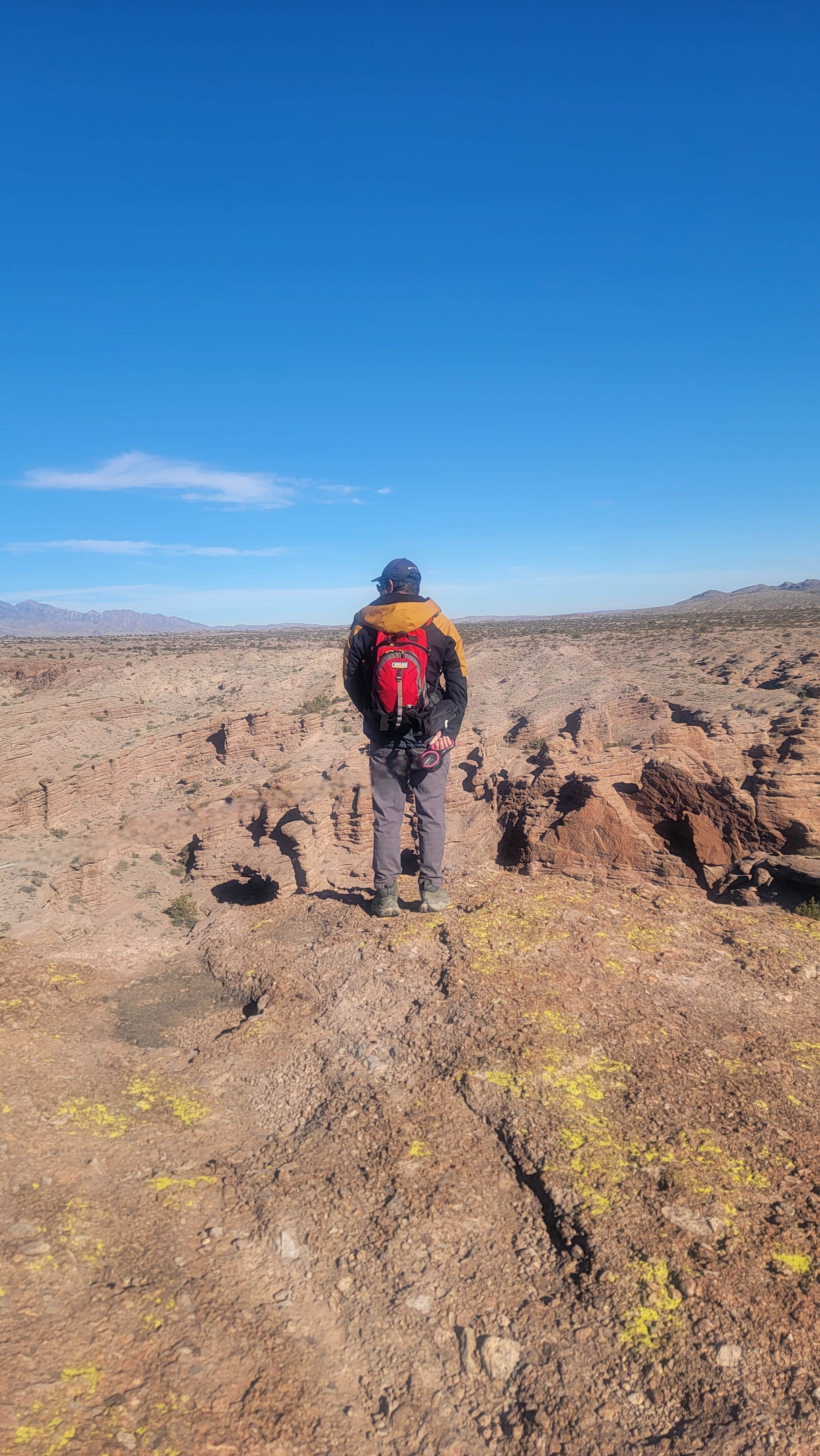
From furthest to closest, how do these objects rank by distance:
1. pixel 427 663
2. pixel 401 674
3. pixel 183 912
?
pixel 183 912
pixel 427 663
pixel 401 674

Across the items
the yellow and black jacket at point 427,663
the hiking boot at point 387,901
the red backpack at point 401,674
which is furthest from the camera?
the hiking boot at point 387,901

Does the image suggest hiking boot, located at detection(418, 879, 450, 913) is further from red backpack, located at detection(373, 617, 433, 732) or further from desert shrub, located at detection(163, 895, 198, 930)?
desert shrub, located at detection(163, 895, 198, 930)

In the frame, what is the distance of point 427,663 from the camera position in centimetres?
528

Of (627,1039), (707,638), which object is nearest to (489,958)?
(627,1039)

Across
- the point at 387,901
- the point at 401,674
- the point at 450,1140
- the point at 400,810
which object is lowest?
the point at 450,1140

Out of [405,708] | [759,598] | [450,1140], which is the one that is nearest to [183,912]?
[405,708]

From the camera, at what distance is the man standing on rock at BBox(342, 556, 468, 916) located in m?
5.20

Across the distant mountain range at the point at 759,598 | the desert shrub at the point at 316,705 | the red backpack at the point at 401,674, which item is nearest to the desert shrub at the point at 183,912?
the red backpack at the point at 401,674

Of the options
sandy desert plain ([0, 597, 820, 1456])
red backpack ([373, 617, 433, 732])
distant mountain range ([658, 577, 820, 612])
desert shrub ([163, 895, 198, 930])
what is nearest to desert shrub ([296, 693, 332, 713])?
desert shrub ([163, 895, 198, 930])

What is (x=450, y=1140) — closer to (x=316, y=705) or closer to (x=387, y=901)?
(x=387, y=901)

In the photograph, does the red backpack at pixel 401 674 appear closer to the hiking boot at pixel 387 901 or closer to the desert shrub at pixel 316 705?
the hiking boot at pixel 387 901

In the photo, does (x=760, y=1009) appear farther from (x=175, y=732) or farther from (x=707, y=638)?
(x=707, y=638)

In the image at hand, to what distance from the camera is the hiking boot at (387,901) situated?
18.8 ft

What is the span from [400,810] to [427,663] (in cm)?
124
